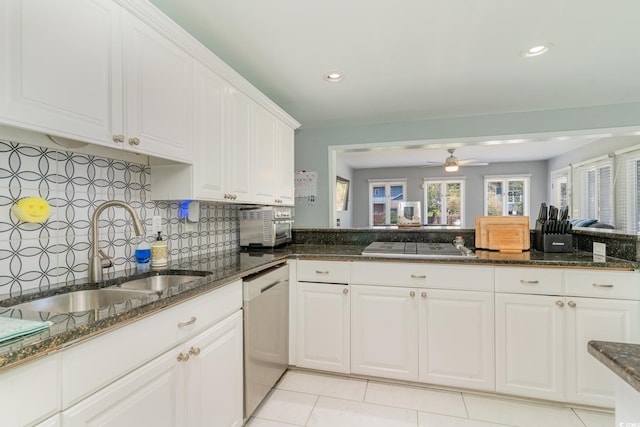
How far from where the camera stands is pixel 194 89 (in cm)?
170

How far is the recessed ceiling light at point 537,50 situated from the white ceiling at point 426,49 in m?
0.05

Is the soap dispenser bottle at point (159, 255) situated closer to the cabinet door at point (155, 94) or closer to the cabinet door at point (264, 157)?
the cabinet door at point (155, 94)

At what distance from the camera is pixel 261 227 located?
101 inches

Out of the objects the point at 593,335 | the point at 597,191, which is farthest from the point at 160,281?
the point at 597,191

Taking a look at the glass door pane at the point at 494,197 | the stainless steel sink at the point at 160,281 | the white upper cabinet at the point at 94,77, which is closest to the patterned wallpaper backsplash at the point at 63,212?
the stainless steel sink at the point at 160,281

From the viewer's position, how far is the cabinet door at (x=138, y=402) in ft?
2.92

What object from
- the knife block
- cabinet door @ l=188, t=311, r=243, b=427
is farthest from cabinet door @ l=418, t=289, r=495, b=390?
cabinet door @ l=188, t=311, r=243, b=427

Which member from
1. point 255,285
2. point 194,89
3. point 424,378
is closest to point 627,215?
point 424,378

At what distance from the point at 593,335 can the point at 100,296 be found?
2.61m

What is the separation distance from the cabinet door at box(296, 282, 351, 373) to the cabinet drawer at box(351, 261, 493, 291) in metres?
0.18

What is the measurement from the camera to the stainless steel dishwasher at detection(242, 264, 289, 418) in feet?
5.68

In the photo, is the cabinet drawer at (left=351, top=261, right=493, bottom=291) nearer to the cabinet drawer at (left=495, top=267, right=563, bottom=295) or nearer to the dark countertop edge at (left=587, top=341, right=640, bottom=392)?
the cabinet drawer at (left=495, top=267, right=563, bottom=295)

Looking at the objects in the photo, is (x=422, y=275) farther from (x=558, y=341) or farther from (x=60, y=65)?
(x=60, y=65)

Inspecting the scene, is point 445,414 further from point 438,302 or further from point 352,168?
point 352,168
